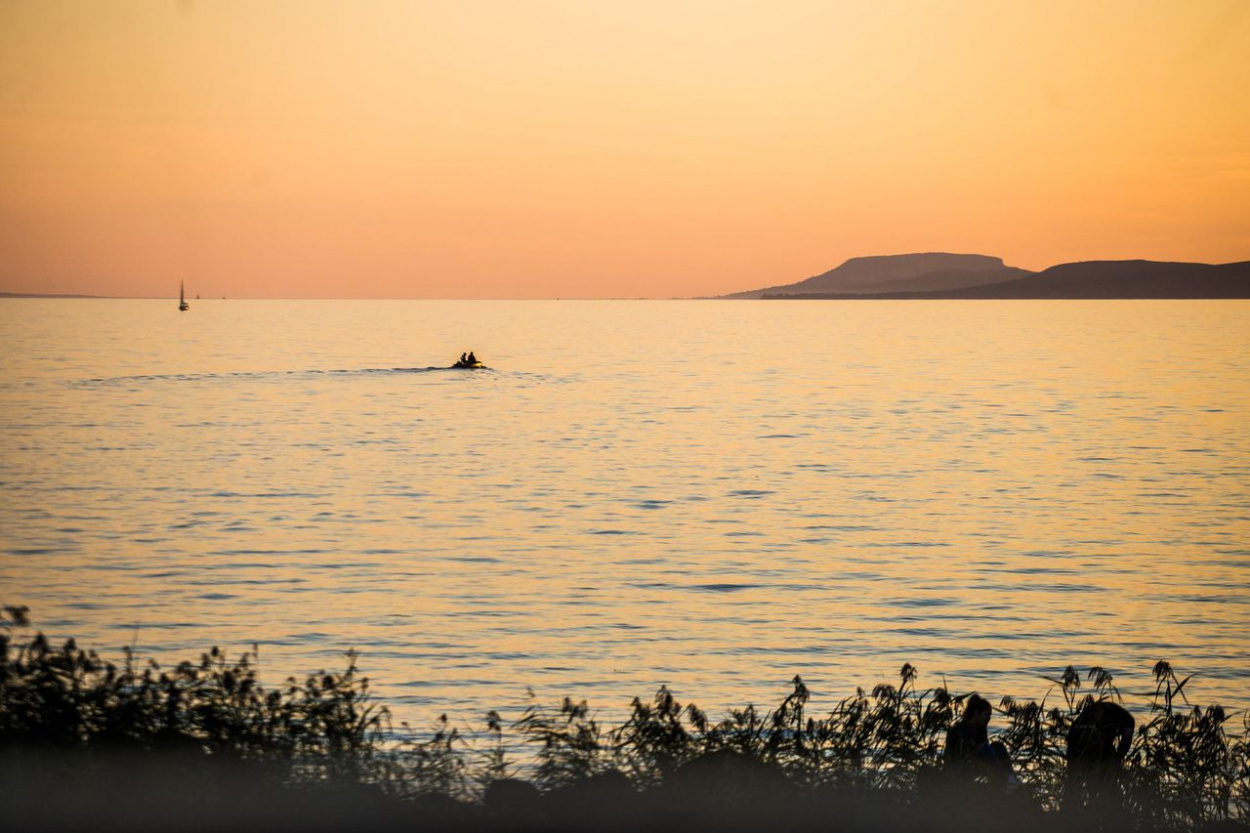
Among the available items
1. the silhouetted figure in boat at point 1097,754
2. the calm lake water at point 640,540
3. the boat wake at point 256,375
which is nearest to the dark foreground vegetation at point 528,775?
the silhouetted figure in boat at point 1097,754

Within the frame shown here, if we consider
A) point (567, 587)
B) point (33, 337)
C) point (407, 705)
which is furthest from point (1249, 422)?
point (33, 337)

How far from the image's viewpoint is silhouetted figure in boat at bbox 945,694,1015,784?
10891 mm

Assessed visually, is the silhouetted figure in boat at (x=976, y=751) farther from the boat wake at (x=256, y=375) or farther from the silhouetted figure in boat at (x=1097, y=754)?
the boat wake at (x=256, y=375)

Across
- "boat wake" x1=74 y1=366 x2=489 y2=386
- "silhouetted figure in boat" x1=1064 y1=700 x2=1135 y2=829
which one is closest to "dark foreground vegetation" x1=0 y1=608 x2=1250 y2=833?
"silhouetted figure in boat" x1=1064 y1=700 x2=1135 y2=829

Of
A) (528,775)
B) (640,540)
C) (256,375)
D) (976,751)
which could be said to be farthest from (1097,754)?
(256,375)

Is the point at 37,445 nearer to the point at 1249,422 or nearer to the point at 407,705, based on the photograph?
the point at 407,705

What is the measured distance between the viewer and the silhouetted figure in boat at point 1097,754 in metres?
10.7

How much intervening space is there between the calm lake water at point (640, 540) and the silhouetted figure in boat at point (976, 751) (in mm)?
6374

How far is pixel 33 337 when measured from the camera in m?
182

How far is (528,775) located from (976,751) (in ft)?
13.6

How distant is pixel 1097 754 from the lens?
36.8ft

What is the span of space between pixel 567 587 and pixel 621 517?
9028 millimetres

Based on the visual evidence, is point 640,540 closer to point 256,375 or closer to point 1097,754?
point 1097,754

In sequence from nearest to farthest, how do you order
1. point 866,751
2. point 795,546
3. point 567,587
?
point 866,751
point 567,587
point 795,546
